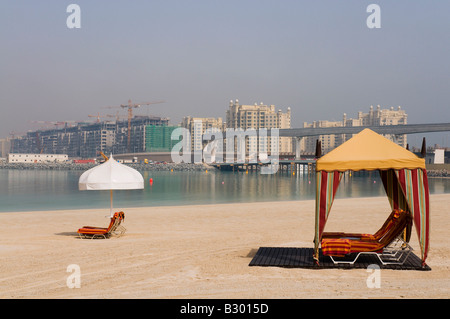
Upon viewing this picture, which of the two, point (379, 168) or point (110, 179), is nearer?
point (379, 168)

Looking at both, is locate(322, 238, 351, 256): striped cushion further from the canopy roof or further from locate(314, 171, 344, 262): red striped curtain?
the canopy roof

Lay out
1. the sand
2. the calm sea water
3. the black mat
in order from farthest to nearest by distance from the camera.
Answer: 1. the calm sea water
2. the black mat
3. the sand

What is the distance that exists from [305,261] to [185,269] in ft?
7.16

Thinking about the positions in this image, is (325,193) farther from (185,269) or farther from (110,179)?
(110,179)

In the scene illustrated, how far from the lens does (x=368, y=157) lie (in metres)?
8.39

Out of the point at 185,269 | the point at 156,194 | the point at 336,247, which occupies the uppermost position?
the point at 336,247

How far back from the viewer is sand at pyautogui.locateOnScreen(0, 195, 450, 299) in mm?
7070

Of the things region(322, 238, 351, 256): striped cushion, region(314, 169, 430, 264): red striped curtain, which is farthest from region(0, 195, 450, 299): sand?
region(314, 169, 430, 264): red striped curtain

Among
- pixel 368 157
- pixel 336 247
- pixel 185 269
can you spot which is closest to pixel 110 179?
pixel 185 269

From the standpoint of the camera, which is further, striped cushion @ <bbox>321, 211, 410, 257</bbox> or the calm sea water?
the calm sea water

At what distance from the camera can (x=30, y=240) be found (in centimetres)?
1227
